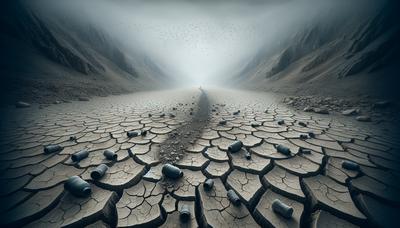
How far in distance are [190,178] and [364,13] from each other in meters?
16.9

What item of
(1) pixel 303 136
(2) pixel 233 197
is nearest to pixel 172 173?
(2) pixel 233 197

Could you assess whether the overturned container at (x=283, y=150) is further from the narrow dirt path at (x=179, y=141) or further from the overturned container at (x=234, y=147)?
the narrow dirt path at (x=179, y=141)

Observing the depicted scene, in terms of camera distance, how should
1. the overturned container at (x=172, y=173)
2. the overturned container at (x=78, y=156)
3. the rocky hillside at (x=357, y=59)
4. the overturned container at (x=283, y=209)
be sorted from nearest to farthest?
the overturned container at (x=283, y=209) → the overturned container at (x=172, y=173) → the overturned container at (x=78, y=156) → the rocky hillside at (x=357, y=59)

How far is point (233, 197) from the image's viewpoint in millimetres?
1349

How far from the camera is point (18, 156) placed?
6.73 ft

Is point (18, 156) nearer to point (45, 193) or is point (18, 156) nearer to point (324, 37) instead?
point (45, 193)

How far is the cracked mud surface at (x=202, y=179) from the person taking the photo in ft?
4.01

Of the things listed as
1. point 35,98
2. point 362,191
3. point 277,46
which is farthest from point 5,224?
point 277,46

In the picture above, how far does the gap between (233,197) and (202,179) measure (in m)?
0.43

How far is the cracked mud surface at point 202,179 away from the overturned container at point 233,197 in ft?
0.13

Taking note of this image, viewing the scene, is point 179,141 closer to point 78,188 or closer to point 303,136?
point 78,188

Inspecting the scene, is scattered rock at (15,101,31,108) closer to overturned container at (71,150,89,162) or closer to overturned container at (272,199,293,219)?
overturned container at (71,150,89,162)

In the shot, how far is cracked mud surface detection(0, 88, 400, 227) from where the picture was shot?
4.01 feet

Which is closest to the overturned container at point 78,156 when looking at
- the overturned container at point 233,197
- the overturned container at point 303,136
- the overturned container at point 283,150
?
the overturned container at point 233,197
